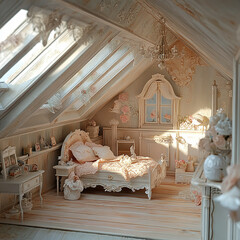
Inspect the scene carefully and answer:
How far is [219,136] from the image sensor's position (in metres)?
3.22

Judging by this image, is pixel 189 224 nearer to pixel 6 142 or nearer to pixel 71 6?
pixel 6 142

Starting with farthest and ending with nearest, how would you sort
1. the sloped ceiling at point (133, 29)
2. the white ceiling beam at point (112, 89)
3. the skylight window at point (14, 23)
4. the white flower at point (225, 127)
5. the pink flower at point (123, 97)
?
1. the pink flower at point (123, 97)
2. the white ceiling beam at point (112, 89)
3. the skylight window at point (14, 23)
4. the white flower at point (225, 127)
5. the sloped ceiling at point (133, 29)

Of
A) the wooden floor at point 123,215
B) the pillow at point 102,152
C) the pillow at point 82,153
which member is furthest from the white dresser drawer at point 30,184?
the pillow at point 102,152

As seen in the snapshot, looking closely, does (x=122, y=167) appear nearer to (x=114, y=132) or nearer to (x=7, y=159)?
(x=7, y=159)

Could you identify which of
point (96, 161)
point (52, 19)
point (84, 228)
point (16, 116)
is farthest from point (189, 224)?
point (52, 19)

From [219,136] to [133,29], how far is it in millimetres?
2541

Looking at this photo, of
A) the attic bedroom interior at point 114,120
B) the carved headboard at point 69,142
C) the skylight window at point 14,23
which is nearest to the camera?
the attic bedroom interior at point 114,120

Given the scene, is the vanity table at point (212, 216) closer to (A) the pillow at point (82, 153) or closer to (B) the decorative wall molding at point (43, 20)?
(B) the decorative wall molding at point (43, 20)

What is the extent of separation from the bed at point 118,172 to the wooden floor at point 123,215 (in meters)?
0.24

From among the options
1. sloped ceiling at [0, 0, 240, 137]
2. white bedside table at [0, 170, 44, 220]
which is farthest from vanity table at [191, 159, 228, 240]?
white bedside table at [0, 170, 44, 220]

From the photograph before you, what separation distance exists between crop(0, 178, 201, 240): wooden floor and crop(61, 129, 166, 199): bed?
0.24 metres

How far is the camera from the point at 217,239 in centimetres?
370

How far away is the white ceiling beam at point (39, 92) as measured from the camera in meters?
4.98

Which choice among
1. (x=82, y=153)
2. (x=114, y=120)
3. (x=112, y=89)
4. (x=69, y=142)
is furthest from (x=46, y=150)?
(x=114, y=120)
